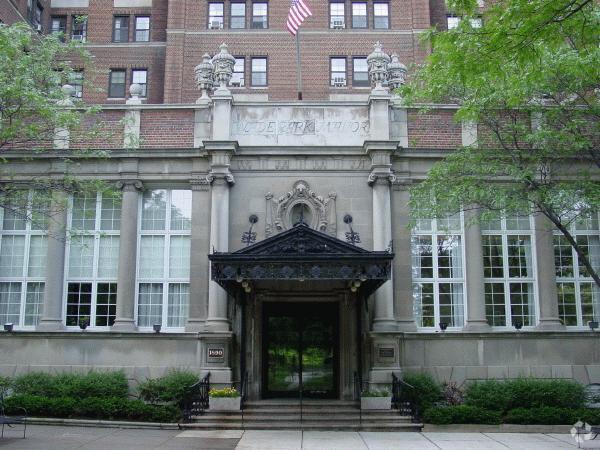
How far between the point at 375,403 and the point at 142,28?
2923cm

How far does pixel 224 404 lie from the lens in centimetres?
1775

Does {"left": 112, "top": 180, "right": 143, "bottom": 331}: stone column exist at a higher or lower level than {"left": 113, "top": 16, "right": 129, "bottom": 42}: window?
lower

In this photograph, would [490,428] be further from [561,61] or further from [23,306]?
[23,306]

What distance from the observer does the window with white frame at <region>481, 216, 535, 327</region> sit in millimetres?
20859

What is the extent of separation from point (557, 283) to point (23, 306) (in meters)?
16.9

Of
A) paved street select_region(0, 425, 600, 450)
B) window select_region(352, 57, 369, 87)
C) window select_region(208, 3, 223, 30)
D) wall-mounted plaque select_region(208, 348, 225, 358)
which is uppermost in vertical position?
window select_region(208, 3, 223, 30)

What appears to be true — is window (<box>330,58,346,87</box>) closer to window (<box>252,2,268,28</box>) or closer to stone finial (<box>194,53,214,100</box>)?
window (<box>252,2,268,28</box>)

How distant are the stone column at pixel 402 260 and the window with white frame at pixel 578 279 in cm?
481

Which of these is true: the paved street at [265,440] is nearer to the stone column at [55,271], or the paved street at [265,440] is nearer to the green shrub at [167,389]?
the green shrub at [167,389]

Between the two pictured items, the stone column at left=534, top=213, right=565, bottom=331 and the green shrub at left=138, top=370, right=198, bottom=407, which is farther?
the stone column at left=534, top=213, right=565, bottom=331

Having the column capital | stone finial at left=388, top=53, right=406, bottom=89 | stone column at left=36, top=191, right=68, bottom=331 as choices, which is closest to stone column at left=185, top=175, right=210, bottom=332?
the column capital

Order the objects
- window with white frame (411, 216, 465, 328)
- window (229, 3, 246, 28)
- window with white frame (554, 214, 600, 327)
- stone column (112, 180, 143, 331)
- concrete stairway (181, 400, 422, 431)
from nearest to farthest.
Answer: concrete stairway (181, 400, 422, 431) → stone column (112, 180, 143, 331) → window with white frame (411, 216, 465, 328) → window with white frame (554, 214, 600, 327) → window (229, 3, 246, 28)

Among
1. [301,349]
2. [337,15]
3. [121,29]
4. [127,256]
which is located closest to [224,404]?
[301,349]

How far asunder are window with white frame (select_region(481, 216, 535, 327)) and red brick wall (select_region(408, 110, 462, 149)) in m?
2.92
